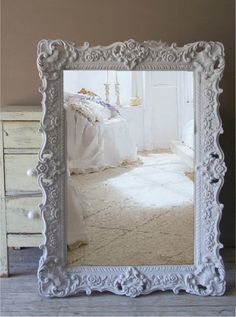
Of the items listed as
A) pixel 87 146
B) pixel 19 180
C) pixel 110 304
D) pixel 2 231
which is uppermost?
pixel 87 146

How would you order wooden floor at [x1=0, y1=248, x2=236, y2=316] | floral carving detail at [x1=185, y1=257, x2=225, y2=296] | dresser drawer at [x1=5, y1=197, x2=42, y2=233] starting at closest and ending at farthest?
wooden floor at [x1=0, y1=248, x2=236, y2=316]
floral carving detail at [x1=185, y1=257, x2=225, y2=296]
dresser drawer at [x1=5, y1=197, x2=42, y2=233]

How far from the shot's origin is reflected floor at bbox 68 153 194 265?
1.97m

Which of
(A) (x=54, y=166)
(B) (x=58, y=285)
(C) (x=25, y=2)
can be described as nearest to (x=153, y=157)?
(A) (x=54, y=166)

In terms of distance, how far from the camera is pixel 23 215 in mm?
2031

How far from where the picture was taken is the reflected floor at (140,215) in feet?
6.48

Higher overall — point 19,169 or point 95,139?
point 95,139

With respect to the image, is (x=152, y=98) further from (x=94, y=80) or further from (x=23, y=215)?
(x=23, y=215)

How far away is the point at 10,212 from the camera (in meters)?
2.03

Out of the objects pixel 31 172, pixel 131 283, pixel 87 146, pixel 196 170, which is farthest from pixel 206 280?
pixel 31 172

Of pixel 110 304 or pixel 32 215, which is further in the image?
pixel 32 215

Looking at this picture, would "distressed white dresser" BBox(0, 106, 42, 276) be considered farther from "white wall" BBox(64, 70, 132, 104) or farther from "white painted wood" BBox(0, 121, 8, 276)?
"white wall" BBox(64, 70, 132, 104)

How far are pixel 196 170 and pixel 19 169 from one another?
730mm

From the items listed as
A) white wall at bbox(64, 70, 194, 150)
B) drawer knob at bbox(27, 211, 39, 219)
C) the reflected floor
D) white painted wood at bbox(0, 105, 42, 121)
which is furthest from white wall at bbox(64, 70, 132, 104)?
drawer knob at bbox(27, 211, 39, 219)

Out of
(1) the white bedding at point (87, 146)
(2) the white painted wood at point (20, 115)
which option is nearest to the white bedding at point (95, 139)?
(1) the white bedding at point (87, 146)
